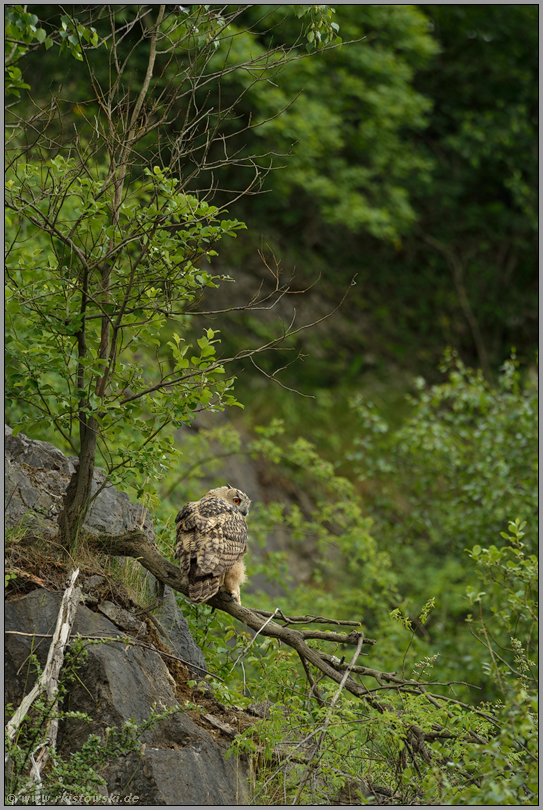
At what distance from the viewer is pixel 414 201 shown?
18.1 m

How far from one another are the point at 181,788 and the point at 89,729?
1.99 ft

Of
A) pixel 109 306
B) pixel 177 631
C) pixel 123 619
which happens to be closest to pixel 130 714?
pixel 123 619

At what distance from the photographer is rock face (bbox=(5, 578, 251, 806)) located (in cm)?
411

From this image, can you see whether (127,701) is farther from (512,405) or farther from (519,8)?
(519,8)

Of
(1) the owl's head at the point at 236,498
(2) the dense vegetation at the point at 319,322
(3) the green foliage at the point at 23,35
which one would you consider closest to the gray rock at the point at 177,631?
(2) the dense vegetation at the point at 319,322

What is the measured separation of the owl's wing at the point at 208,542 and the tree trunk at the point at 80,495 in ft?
2.17

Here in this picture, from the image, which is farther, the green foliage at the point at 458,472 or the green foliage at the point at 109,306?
the green foliage at the point at 458,472

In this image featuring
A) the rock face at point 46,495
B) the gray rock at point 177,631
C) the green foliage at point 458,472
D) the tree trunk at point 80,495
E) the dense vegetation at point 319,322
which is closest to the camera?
the dense vegetation at point 319,322

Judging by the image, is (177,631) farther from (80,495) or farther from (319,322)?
(319,322)

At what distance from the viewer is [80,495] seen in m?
4.94

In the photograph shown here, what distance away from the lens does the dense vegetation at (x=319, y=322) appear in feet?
14.8

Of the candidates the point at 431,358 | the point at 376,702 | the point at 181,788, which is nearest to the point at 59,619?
the point at 181,788

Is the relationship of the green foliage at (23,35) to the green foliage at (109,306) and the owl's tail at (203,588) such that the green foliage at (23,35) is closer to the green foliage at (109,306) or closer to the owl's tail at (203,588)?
the green foliage at (109,306)

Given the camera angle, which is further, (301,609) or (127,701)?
(301,609)
